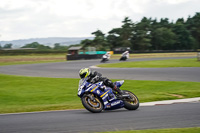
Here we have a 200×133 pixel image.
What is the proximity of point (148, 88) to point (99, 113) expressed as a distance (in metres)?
6.39

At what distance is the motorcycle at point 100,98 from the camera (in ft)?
27.4

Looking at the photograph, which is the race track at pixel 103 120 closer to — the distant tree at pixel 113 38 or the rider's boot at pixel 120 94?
the rider's boot at pixel 120 94

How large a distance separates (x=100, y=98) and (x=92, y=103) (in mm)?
278

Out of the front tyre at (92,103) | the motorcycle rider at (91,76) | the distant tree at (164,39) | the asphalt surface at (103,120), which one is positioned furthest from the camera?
the distant tree at (164,39)

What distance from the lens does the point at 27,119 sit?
7.88 meters

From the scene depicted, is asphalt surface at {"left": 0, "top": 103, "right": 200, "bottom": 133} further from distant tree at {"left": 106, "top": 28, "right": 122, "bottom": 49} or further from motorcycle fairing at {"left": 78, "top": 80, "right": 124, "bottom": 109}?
distant tree at {"left": 106, "top": 28, "right": 122, "bottom": 49}

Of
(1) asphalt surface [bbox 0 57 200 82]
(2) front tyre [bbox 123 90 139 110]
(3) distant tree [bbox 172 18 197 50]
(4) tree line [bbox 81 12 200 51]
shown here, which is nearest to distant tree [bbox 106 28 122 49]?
(4) tree line [bbox 81 12 200 51]

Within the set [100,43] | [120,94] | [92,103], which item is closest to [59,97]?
[92,103]

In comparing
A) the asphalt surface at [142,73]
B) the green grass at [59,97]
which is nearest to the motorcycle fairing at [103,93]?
the green grass at [59,97]

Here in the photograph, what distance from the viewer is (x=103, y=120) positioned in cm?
737

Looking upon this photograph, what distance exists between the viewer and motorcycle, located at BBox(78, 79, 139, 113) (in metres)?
8.34

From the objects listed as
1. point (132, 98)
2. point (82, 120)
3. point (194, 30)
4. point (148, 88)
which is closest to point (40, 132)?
point (82, 120)

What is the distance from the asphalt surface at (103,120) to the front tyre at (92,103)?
150 mm

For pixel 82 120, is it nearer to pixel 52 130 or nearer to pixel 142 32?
pixel 52 130
